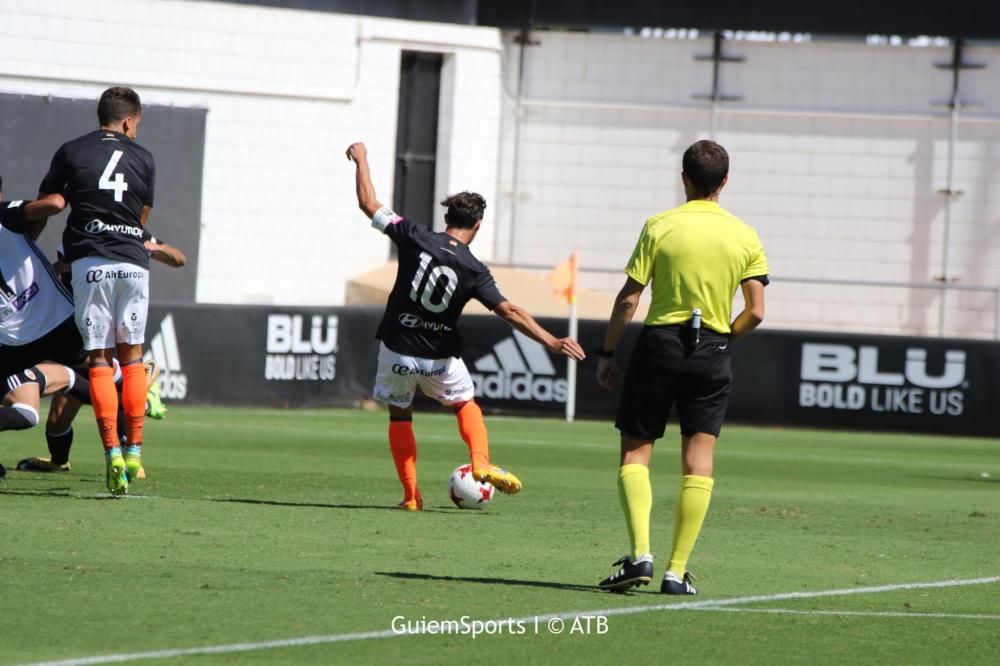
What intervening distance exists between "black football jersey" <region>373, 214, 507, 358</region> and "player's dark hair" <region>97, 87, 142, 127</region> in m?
1.63

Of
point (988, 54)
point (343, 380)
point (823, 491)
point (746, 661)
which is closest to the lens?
point (746, 661)

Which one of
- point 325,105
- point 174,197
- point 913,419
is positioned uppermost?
point 325,105

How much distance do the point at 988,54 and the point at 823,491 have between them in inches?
729

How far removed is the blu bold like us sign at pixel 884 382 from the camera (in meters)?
23.3

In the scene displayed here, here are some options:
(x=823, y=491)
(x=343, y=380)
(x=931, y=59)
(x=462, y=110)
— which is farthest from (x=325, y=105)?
(x=823, y=491)

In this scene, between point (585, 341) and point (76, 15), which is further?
point (76, 15)

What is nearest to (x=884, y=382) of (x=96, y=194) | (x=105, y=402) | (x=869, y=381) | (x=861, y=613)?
(x=869, y=381)

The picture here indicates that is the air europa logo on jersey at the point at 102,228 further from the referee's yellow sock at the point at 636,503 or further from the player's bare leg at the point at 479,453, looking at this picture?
the referee's yellow sock at the point at 636,503

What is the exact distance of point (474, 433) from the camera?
9.99 metres

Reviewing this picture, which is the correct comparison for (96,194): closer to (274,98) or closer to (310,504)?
(310,504)

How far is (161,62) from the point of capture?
2802 centimetres

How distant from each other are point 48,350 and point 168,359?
11615 millimetres

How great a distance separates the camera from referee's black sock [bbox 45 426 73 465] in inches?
445

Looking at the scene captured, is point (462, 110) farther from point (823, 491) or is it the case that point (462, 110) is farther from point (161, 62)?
point (823, 491)
